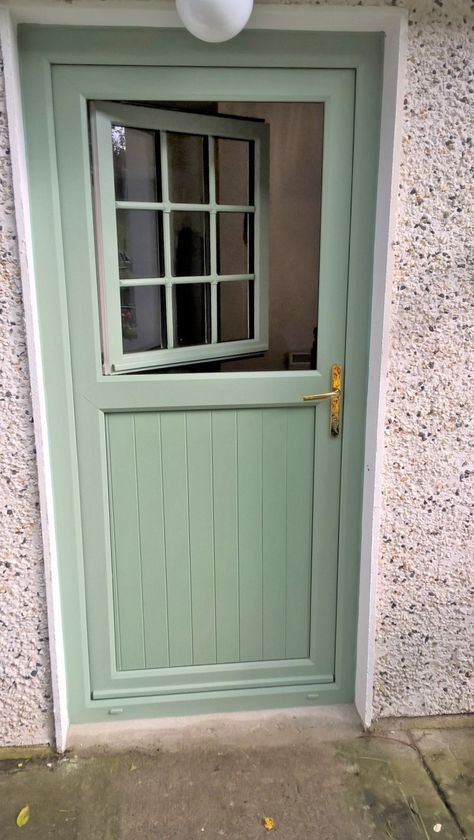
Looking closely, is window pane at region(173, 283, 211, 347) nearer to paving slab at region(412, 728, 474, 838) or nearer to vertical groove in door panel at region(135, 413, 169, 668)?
vertical groove in door panel at region(135, 413, 169, 668)

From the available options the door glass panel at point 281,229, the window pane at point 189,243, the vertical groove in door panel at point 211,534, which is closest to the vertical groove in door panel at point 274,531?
the vertical groove in door panel at point 211,534

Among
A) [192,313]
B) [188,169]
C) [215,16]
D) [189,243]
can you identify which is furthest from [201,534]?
[215,16]

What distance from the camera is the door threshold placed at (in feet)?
7.50

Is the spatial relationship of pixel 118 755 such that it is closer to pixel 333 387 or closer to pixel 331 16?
pixel 333 387

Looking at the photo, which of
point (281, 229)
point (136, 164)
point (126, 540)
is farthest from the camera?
point (126, 540)

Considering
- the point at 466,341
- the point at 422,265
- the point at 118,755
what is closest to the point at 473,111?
the point at 422,265

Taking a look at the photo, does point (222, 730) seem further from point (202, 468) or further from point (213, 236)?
point (213, 236)

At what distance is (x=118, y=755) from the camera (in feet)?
7.33

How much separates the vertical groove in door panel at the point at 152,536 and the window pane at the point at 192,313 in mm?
302

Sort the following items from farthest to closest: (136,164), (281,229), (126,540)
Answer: (126,540) < (281,229) < (136,164)

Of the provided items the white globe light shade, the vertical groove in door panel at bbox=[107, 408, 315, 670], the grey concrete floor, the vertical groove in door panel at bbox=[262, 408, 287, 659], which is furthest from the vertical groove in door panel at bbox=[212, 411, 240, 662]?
the white globe light shade

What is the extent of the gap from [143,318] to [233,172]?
1.88ft

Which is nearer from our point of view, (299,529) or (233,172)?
(233,172)

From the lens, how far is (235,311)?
2.21 metres
